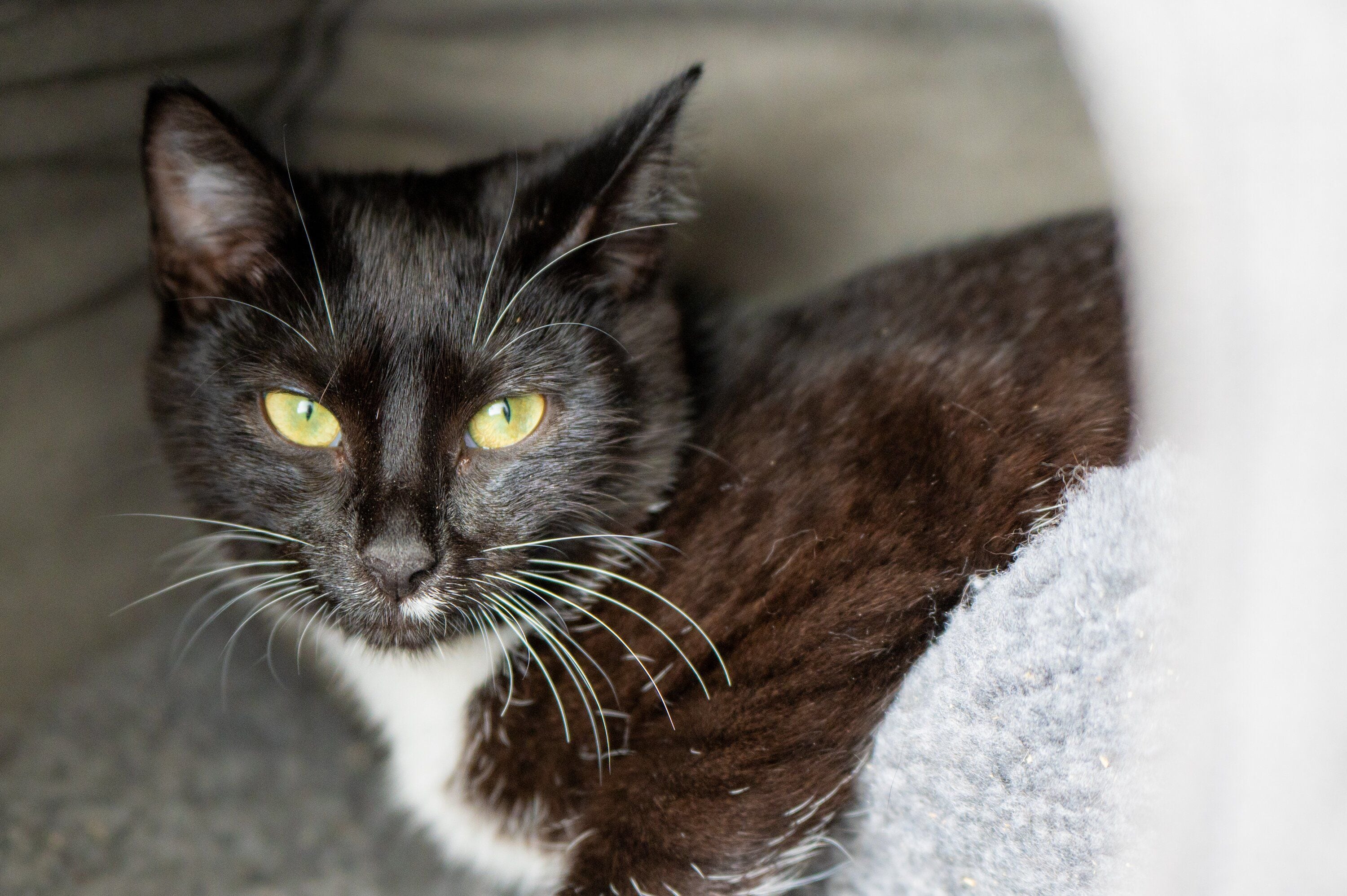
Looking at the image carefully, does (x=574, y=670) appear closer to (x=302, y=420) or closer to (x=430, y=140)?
(x=302, y=420)

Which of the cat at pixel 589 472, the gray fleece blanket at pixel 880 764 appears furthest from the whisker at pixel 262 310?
the gray fleece blanket at pixel 880 764

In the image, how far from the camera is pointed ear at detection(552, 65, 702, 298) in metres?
1.21

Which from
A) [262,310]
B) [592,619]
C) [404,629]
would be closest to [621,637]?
[592,619]

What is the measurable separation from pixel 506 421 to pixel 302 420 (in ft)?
0.82

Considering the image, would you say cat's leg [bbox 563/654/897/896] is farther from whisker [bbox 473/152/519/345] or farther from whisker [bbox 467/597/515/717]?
whisker [bbox 473/152/519/345]

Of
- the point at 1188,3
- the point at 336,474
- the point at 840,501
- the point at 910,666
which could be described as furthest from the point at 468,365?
the point at 1188,3

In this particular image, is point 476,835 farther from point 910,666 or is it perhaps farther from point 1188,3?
point 1188,3

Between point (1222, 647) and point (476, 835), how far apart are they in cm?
105

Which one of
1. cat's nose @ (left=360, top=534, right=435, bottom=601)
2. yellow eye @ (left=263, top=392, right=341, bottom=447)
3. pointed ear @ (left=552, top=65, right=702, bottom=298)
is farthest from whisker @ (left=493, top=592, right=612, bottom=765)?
pointed ear @ (left=552, top=65, right=702, bottom=298)

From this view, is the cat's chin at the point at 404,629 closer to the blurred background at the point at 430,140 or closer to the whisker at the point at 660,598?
the whisker at the point at 660,598

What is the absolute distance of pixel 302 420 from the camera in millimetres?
1261

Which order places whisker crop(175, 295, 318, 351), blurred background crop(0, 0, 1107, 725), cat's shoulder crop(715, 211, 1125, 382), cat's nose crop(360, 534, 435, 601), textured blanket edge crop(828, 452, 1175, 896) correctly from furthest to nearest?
blurred background crop(0, 0, 1107, 725) < cat's shoulder crop(715, 211, 1125, 382) < whisker crop(175, 295, 318, 351) < cat's nose crop(360, 534, 435, 601) < textured blanket edge crop(828, 452, 1175, 896)

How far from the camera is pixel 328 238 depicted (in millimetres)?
1306

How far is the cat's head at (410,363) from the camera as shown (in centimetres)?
120
